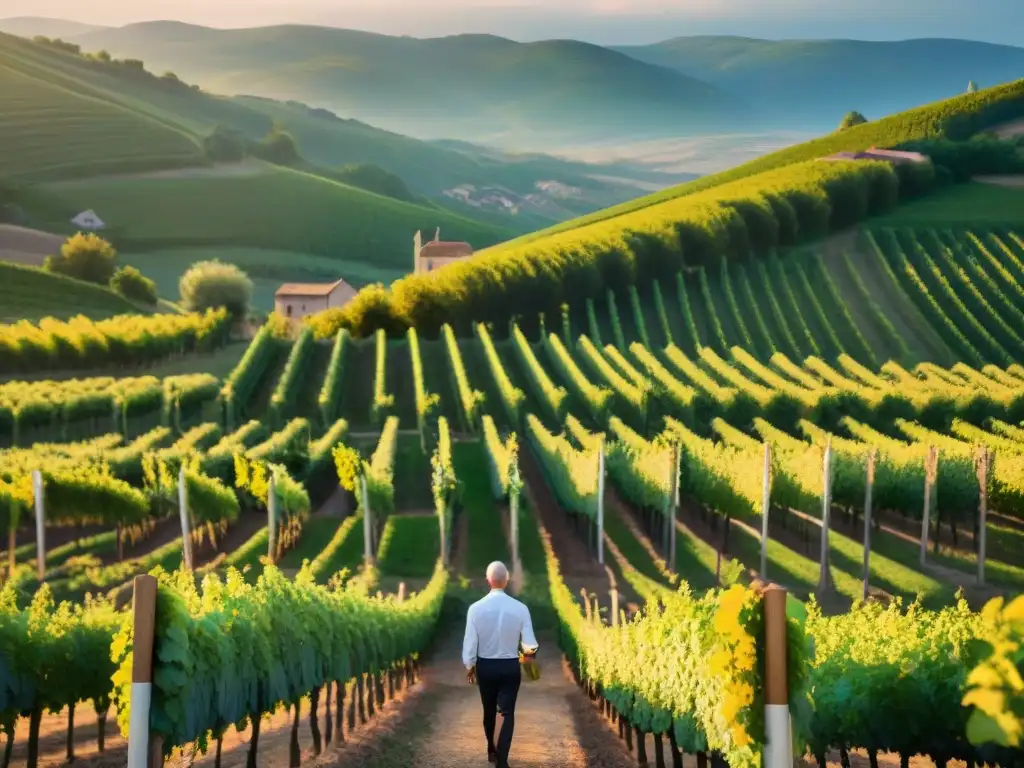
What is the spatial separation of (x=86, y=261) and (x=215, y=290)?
26.9 ft

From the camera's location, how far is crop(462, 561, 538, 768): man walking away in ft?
37.3

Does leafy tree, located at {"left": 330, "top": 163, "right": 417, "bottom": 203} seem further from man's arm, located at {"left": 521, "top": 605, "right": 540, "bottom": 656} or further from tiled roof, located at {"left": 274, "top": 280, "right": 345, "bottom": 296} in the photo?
man's arm, located at {"left": 521, "top": 605, "right": 540, "bottom": 656}

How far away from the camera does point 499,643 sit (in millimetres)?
11398

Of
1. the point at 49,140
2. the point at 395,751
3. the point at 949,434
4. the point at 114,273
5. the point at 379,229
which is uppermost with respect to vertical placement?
the point at 49,140

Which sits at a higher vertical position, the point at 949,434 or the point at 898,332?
the point at 898,332

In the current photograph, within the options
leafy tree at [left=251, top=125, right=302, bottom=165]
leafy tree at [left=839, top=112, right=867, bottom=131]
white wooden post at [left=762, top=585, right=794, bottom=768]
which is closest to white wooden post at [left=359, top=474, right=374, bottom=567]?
white wooden post at [left=762, top=585, right=794, bottom=768]

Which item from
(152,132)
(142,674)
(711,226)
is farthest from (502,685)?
(152,132)

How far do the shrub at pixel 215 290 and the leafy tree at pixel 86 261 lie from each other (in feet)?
16.7

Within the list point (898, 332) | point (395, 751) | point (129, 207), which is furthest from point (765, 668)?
point (129, 207)

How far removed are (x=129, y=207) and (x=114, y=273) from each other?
3973 centimetres

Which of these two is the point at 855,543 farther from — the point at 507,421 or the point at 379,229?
the point at 379,229

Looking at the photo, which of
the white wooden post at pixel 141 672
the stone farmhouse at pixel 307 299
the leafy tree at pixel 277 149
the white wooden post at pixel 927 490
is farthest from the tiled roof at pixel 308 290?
the white wooden post at pixel 141 672

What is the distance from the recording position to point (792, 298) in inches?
2702

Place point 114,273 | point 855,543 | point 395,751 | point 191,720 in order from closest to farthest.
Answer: point 191,720, point 395,751, point 855,543, point 114,273
